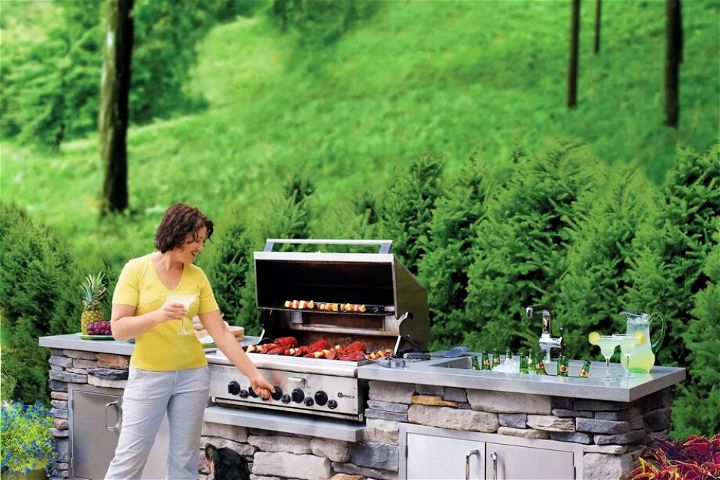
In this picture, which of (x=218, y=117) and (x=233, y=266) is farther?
(x=218, y=117)

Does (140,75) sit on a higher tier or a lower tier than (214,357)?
higher

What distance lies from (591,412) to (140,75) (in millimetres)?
9021

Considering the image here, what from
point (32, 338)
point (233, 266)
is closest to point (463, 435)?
point (233, 266)

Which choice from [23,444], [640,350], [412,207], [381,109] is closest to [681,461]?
[640,350]

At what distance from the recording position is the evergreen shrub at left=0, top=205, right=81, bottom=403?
296 inches

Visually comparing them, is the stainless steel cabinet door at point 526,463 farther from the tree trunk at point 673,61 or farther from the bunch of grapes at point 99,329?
the tree trunk at point 673,61

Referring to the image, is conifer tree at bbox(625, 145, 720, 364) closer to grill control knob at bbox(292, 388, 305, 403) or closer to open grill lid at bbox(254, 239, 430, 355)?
open grill lid at bbox(254, 239, 430, 355)

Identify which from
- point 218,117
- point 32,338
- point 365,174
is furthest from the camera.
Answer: point 218,117

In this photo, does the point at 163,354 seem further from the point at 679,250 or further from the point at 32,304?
the point at 32,304

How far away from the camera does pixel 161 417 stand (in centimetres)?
437

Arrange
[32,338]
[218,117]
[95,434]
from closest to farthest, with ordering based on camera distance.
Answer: [95,434] < [32,338] < [218,117]

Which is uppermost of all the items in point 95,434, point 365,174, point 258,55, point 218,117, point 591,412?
point 258,55

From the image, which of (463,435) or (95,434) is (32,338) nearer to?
(95,434)

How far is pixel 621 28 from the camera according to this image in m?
9.11
